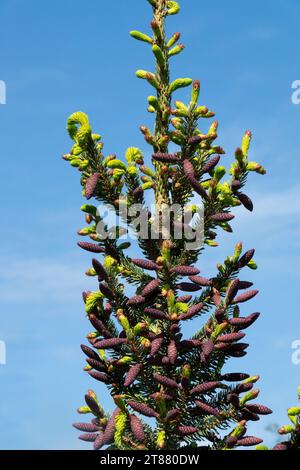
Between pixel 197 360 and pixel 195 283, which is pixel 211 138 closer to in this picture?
Answer: pixel 195 283

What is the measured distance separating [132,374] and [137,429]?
65 cm

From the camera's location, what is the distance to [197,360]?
9484 millimetres

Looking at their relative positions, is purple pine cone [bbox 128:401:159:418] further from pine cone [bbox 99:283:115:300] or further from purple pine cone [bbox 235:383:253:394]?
pine cone [bbox 99:283:115:300]

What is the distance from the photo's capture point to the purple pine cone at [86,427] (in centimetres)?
927

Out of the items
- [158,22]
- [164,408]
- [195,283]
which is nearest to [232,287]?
[195,283]

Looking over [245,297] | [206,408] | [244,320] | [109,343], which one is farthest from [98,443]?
[245,297]

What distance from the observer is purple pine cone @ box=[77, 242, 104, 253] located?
365 inches

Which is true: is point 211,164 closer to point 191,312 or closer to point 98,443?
point 191,312

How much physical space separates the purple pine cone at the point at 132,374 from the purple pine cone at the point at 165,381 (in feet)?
0.81

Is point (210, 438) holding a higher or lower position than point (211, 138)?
lower

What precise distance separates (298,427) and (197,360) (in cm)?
151

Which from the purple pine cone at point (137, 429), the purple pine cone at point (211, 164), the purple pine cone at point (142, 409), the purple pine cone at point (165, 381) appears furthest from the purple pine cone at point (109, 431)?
the purple pine cone at point (211, 164)

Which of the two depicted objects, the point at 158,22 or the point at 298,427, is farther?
the point at 158,22
